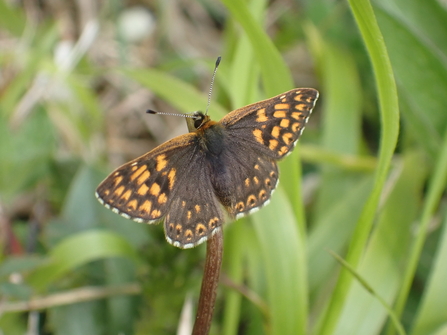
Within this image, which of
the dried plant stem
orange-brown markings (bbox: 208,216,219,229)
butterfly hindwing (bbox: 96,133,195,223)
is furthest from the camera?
the dried plant stem

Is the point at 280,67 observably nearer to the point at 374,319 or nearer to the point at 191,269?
the point at 191,269

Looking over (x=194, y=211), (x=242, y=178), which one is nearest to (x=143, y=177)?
(x=194, y=211)

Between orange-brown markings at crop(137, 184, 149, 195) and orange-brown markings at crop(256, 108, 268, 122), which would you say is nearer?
orange-brown markings at crop(137, 184, 149, 195)

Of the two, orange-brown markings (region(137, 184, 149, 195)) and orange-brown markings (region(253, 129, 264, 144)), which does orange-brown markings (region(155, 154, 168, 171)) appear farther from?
orange-brown markings (region(253, 129, 264, 144))

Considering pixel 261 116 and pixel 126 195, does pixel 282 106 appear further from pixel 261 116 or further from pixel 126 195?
pixel 126 195

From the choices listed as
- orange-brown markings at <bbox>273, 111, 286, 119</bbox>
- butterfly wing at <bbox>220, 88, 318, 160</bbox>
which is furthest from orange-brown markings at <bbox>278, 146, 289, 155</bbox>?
orange-brown markings at <bbox>273, 111, 286, 119</bbox>
